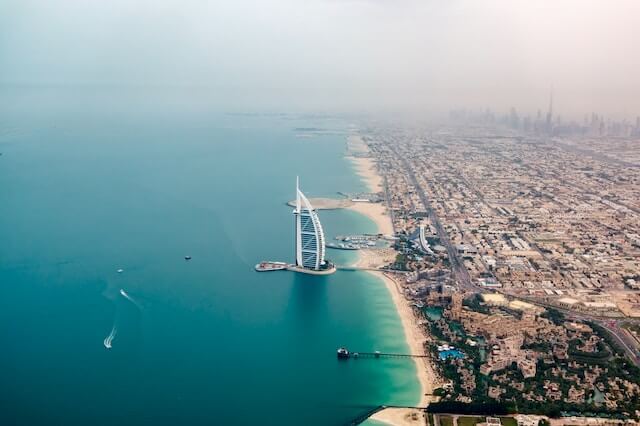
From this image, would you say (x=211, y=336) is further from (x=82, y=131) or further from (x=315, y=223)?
(x=82, y=131)

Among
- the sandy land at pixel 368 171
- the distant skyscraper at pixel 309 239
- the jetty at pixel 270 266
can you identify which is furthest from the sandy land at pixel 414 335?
the sandy land at pixel 368 171

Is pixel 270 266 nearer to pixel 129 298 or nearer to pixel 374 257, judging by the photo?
pixel 374 257

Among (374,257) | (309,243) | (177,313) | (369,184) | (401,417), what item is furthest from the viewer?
(369,184)

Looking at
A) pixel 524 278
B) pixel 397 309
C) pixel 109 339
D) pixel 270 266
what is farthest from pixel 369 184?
pixel 109 339

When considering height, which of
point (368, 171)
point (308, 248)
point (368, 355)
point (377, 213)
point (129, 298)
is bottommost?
point (368, 355)

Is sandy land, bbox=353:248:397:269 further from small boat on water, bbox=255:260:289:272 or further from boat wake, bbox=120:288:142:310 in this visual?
boat wake, bbox=120:288:142:310

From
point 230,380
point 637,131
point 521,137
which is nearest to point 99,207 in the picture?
point 230,380
